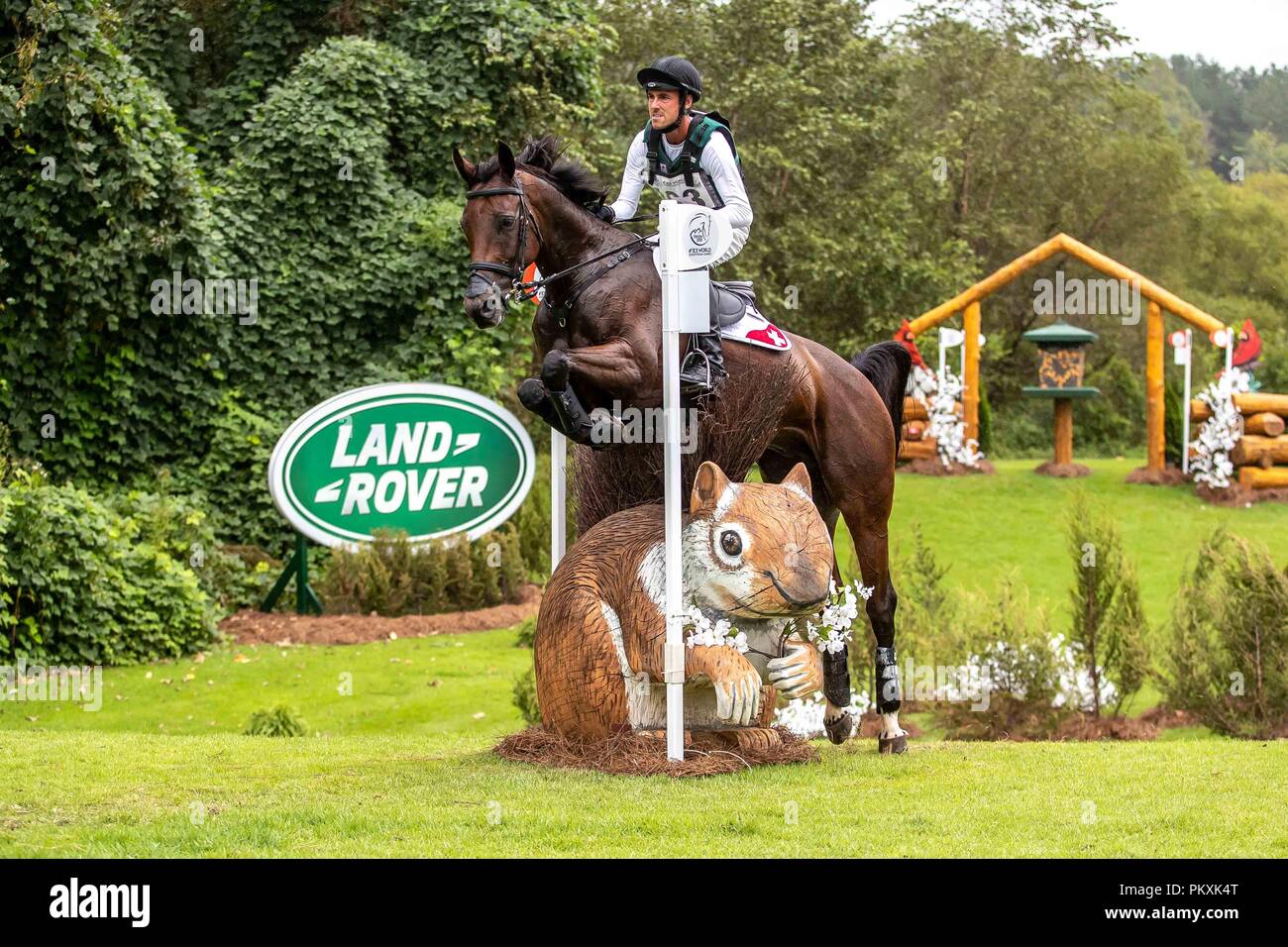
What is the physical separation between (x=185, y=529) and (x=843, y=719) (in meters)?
9.18

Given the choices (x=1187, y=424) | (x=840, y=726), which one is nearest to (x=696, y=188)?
(x=840, y=726)

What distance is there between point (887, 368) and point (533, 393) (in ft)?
9.88

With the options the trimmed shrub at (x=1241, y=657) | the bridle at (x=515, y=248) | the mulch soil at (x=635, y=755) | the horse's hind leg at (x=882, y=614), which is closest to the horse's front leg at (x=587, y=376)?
the bridle at (x=515, y=248)

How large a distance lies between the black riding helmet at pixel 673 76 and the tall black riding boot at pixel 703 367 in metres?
1.24

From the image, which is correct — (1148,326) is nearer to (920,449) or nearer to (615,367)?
(920,449)

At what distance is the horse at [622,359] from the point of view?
7.15 metres

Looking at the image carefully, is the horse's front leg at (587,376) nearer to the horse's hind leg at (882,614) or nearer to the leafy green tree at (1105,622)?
the horse's hind leg at (882,614)

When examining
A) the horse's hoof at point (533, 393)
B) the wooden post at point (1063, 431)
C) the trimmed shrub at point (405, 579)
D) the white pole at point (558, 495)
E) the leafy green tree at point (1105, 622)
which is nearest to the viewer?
the horse's hoof at point (533, 393)

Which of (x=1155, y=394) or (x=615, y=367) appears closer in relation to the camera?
(x=615, y=367)

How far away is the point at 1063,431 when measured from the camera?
81.6 ft

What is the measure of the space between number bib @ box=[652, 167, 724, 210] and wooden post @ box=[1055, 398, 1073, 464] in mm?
17939

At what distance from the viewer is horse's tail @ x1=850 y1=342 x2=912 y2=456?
9.16m

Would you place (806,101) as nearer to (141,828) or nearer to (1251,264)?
(1251,264)
